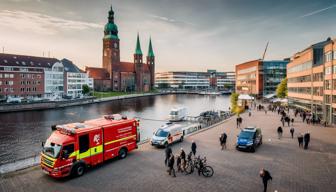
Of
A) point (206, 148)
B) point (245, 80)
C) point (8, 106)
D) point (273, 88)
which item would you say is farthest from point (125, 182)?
point (245, 80)

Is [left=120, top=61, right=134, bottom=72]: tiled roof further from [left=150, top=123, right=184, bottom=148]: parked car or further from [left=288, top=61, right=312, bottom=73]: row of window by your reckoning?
[left=150, top=123, right=184, bottom=148]: parked car

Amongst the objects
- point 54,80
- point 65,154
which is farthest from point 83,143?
point 54,80

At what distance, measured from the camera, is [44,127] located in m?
46.4

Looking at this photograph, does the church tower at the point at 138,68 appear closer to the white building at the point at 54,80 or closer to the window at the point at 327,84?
the white building at the point at 54,80

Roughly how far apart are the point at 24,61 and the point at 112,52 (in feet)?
264

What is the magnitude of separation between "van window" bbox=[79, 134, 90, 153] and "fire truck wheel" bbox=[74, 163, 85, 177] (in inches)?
40.4

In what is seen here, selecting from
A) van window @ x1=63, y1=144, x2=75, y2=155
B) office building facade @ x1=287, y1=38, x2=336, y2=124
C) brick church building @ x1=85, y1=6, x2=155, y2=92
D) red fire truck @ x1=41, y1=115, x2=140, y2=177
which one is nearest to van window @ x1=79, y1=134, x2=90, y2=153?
red fire truck @ x1=41, y1=115, x2=140, y2=177

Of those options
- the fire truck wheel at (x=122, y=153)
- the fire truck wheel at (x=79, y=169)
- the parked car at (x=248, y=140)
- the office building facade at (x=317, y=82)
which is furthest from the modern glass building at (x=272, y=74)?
the fire truck wheel at (x=79, y=169)

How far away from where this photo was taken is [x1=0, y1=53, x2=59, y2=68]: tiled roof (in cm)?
8641

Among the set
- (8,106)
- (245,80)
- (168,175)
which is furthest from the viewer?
(245,80)

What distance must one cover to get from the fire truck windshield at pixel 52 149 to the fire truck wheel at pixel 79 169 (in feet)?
5.48

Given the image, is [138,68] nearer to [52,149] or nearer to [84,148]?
[84,148]

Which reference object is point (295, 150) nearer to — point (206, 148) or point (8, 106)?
point (206, 148)

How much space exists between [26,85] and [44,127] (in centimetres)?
5378
